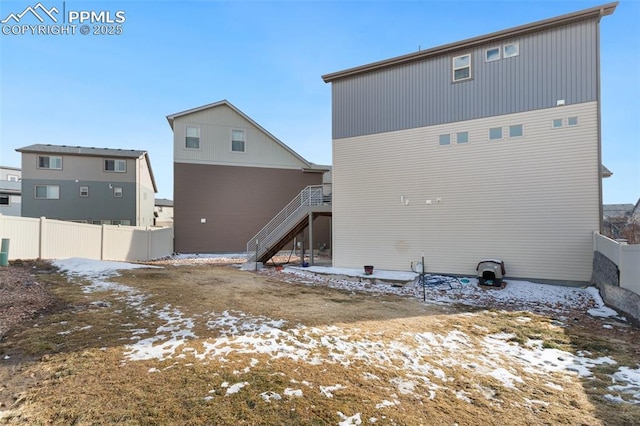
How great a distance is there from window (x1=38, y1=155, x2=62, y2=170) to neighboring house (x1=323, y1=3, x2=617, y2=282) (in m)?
24.5

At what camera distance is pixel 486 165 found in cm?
1243

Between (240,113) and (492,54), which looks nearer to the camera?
(492,54)

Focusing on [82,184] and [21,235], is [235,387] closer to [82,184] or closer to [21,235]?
[21,235]

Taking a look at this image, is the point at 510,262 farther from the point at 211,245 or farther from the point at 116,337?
the point at 211,245

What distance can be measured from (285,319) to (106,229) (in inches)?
531

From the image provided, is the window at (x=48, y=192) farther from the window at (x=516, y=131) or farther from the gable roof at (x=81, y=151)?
the window at (x=516, y=131)

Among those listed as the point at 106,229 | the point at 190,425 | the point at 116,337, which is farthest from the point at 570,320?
the point at 106,229

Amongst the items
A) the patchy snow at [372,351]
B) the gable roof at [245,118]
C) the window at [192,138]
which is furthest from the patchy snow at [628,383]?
the window at [192,138]

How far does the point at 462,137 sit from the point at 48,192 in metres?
30.4

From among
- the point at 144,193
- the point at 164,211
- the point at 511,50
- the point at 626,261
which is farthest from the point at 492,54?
the point at 164,211

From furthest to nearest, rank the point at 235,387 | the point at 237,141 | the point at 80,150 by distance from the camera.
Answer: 1. the point at 80,150
2. the point at 237,141
3. the point at 235,387

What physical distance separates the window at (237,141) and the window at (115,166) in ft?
37.9

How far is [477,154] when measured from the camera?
41.3 ft

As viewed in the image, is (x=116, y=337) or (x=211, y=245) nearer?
(x=116, y=337)
